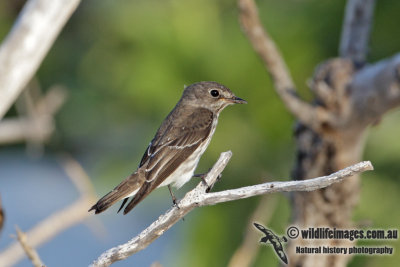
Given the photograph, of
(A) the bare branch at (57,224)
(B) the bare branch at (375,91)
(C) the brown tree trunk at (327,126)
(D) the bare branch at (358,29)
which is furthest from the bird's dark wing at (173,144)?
(D) the bare branch at (358,29)

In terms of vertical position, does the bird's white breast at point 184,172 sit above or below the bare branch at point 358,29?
below

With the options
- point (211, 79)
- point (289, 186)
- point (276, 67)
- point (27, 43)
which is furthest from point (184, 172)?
point (211, 79)

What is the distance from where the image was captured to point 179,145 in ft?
18.5

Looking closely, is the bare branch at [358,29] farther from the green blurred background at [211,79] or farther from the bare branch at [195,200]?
the bare branch at [195,200]

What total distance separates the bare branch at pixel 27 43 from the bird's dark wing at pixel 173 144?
1.47 metres

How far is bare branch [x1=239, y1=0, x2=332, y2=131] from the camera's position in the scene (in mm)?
6641

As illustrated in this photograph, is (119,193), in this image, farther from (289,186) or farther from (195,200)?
(289,186)

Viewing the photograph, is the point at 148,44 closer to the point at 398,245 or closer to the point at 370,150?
the point at 370,150

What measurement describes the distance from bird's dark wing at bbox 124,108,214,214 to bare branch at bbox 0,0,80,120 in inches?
58.0

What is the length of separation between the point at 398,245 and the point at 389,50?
369 centimetres

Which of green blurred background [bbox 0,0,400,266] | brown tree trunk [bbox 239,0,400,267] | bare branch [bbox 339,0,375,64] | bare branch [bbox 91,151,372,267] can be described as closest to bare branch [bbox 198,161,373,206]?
bare branch [bbox 91,151,372,267]

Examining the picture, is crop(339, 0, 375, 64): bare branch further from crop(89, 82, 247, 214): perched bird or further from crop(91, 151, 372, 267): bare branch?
crop(91, 151, 372, 267): bare branch

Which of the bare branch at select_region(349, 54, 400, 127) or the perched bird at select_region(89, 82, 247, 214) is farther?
the bare branch at select_region(349, 54, 400, 127)

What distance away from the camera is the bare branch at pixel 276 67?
664cm
